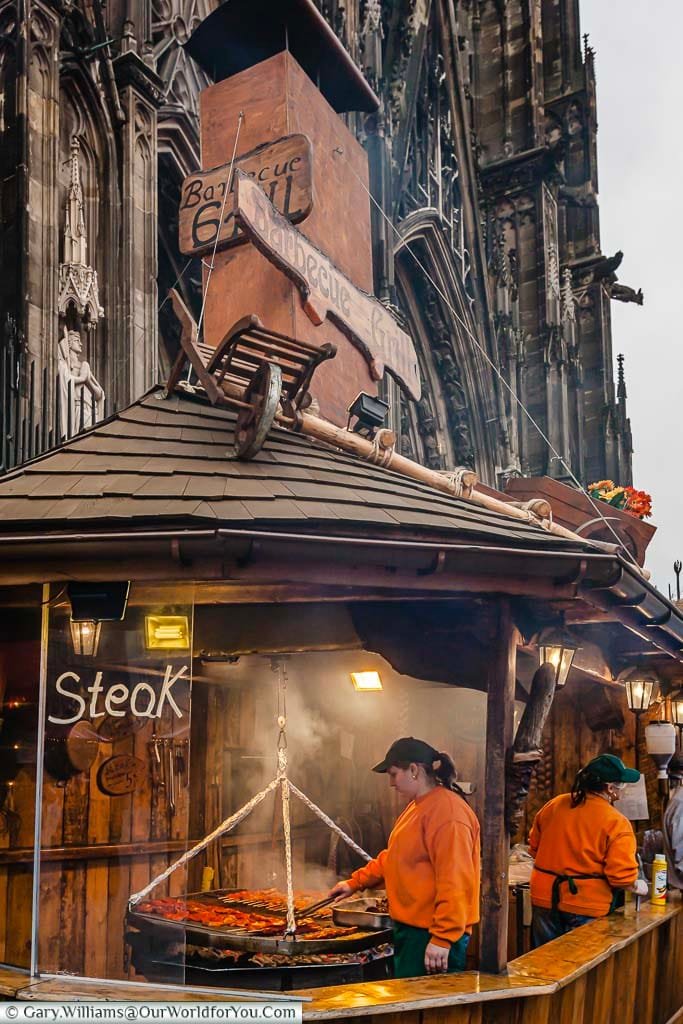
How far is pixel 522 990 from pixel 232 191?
485 centimetres

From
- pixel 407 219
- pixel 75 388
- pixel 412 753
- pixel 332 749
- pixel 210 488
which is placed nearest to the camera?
pixel 210 488

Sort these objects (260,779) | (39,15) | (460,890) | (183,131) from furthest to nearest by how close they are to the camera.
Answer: (183,131)
(39,15)
(260,779)
(460,890)

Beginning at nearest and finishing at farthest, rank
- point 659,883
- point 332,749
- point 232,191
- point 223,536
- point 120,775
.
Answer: point 223,536
point 120,775
point 232,191
point 659,883
point 332,749

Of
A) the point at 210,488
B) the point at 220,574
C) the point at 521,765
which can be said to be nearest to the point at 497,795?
the point at 521,765

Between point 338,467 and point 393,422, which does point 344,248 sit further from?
point 393,422

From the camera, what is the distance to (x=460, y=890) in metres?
4.80

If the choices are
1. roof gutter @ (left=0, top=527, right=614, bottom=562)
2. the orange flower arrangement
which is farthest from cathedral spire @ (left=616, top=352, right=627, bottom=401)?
roof gutter @ (left=0, top=527, right=614, bottom=562)

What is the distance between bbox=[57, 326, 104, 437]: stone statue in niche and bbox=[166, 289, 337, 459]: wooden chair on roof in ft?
11.8

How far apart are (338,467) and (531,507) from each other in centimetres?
271

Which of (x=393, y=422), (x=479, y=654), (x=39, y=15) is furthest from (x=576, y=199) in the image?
(x=479, y=654)

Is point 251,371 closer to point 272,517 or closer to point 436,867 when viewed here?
point 272,517

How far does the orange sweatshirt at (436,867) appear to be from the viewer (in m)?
4.80

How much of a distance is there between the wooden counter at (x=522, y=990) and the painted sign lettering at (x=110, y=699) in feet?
3.40

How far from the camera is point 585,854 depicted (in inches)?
240
